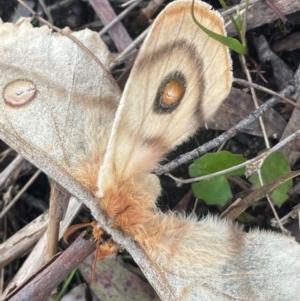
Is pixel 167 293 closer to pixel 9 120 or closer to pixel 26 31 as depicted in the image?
pixel 9 120

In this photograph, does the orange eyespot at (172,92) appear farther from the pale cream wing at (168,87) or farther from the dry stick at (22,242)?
the dry stick at (22,242)

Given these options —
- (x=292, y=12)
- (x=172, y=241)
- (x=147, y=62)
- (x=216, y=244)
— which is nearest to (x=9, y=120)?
(x=147, y=62)

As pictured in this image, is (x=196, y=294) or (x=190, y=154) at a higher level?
(x=190, y=154)

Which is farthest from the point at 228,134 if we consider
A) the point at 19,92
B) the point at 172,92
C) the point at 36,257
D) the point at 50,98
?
the point at 36,257

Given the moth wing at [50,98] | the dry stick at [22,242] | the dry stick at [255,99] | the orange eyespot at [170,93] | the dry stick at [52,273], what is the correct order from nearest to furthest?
the orange eyespot at [170,93] → the moth wing at [50,98] → the dry stick at [52,273] → the dry stick at [255,99] → the dry stick at [22,242]

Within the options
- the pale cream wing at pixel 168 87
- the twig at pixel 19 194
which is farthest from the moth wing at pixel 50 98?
the twig at pixel 19 194
